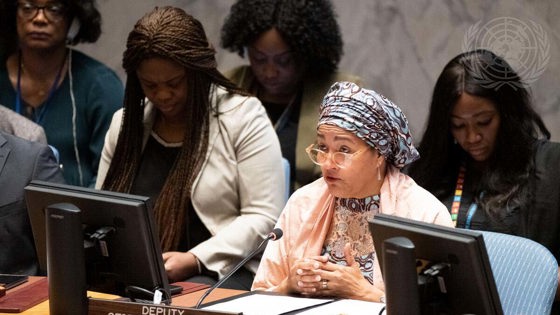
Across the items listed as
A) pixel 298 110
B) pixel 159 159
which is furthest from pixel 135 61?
pixel 298 110

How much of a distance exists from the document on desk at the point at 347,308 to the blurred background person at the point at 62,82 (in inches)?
83.0

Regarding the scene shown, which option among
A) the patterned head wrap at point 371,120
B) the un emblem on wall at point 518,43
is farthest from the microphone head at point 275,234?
the un emblem on wall at point 518,43

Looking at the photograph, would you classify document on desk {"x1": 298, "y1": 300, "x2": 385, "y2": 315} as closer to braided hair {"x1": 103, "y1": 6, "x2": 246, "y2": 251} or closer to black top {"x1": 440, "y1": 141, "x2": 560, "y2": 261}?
black top {"x1": 440, "y1": 141, "x2": 560, "y2": 261}

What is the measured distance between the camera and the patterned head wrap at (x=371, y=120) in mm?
3342

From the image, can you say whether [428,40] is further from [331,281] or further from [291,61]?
[331,281]

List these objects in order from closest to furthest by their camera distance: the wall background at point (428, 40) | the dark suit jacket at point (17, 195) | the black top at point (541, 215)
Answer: the dark suit jacket at point (17, 195) → the black top at point (541, 215) → the wall background at point (428, 40)

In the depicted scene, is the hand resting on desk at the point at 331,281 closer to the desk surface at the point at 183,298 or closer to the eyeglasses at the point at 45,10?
the desk surface at the point at 183,298

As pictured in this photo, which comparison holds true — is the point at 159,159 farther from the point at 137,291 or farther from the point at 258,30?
the point at 137,291

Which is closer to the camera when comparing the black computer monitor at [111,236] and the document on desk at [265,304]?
the black computer monitor at [111,236]

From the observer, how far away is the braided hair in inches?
167

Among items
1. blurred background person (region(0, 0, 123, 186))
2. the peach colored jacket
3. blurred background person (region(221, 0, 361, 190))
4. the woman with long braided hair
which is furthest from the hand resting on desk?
blurred background person (region(0, 0, 123, 186))

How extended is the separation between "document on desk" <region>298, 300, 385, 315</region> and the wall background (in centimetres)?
222

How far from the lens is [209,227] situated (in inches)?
168

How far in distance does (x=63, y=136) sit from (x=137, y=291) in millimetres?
2182
